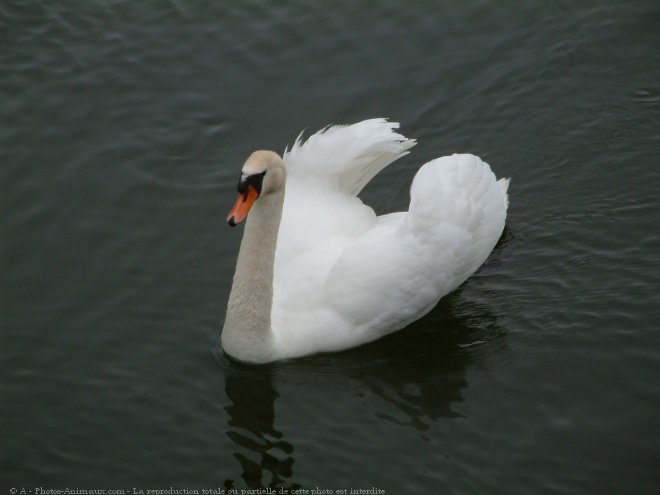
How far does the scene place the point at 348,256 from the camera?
9.69 meters

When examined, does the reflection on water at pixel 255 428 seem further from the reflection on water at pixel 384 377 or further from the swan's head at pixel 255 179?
the swan's head at pixel 255 179

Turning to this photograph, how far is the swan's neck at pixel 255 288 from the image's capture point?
9297 mm

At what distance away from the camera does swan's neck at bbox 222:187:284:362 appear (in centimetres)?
930

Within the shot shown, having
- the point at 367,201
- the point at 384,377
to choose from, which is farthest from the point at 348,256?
the point at 367,201

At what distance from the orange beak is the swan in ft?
0.08

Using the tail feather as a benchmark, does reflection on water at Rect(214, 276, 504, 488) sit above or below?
below

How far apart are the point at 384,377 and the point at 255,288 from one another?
4.46 feet

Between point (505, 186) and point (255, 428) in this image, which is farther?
point (505, 186)

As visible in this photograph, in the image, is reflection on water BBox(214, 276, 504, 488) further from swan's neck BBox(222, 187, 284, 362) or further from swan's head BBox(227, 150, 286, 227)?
swan's head BBox(227, 150, 286, 227)

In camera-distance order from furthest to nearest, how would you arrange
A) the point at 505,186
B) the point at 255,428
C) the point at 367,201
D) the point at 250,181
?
the point at 367,201 < the point at 505,186 < the point at 255,428 < the point at 250,181

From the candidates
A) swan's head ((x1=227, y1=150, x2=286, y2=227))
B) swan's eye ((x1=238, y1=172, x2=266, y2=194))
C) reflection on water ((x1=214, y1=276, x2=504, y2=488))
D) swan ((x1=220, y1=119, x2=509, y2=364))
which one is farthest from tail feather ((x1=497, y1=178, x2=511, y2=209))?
swan's eye ((x1=238, y1=172, x2=266, y2=194))

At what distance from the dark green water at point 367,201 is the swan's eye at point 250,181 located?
1852mm

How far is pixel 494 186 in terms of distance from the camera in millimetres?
10648

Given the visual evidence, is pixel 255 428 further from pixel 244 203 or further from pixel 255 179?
pixel 255 179
